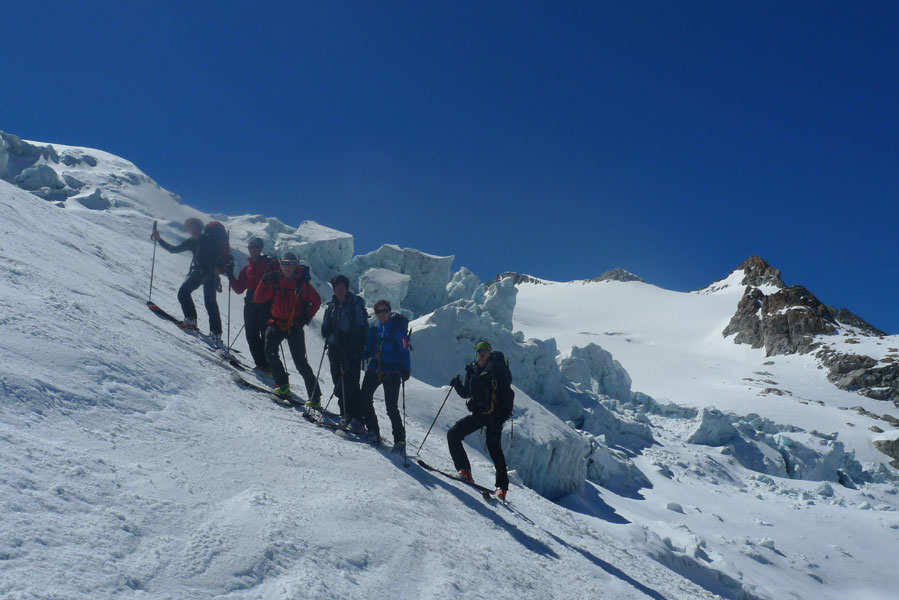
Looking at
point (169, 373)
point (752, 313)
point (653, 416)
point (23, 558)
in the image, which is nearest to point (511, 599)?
point (23, 558)

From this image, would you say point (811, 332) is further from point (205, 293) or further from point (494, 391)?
point (205, 293)

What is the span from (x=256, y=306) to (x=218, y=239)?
180cm

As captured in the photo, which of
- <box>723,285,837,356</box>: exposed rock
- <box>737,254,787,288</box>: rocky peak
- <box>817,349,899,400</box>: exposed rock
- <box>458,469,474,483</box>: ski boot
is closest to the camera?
<box>458,469,474,483</box>: ski boot

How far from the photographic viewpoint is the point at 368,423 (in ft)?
20.0

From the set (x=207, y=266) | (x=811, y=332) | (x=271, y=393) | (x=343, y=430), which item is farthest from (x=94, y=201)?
(x=811, y=332)

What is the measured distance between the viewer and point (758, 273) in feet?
314

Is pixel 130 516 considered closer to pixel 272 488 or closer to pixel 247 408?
pixel 272 488

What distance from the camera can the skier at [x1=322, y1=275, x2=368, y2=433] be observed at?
242 inches

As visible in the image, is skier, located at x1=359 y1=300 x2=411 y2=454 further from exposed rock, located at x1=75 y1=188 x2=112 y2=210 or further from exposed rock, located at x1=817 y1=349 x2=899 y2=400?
exposed rock, located at x1=817 y1=349 x2=899 y2=400

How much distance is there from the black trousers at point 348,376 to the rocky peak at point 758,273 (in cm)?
9193

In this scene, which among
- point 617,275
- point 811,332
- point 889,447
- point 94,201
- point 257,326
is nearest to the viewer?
point 257,326

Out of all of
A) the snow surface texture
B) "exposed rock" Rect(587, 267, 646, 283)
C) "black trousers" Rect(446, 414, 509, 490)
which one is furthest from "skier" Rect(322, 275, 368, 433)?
"exposed rock" Rect(587, 267, 646, 283)

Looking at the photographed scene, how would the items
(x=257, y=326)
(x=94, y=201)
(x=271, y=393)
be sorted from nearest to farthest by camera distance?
(x=271, y=393) → (x=257, y=326) → (x=94, y=201)

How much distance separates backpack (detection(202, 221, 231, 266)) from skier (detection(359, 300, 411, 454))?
3.54m
